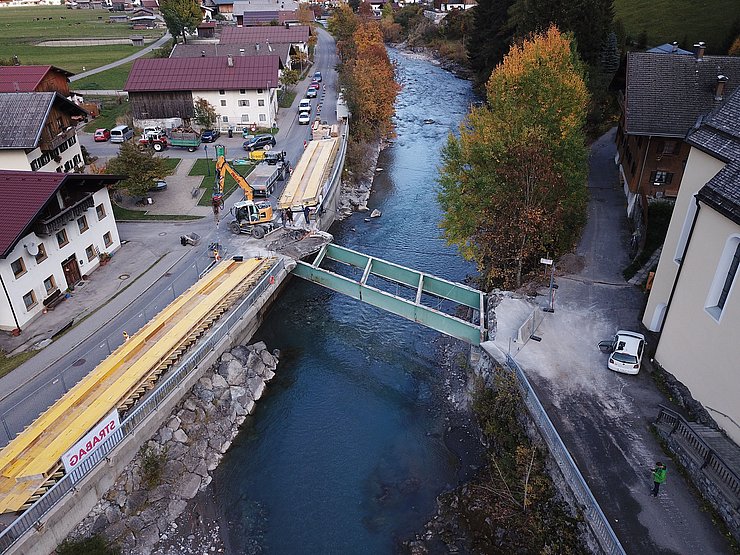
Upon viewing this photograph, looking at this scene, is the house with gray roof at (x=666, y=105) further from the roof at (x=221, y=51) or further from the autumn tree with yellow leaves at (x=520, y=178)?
the roof at (x=221, y=51)

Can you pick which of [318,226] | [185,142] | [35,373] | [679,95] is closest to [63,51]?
[185,142]

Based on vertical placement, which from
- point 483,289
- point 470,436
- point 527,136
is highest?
point 527,136

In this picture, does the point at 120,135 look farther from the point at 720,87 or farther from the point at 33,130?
the point at 720,87

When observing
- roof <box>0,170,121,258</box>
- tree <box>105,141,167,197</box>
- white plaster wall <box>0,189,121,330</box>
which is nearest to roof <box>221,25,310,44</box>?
tree <box>105,141,167,197</box>

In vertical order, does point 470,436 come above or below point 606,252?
below

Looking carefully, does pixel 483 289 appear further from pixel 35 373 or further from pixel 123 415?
pixel 35 373

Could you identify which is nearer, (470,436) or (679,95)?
(470,436)
